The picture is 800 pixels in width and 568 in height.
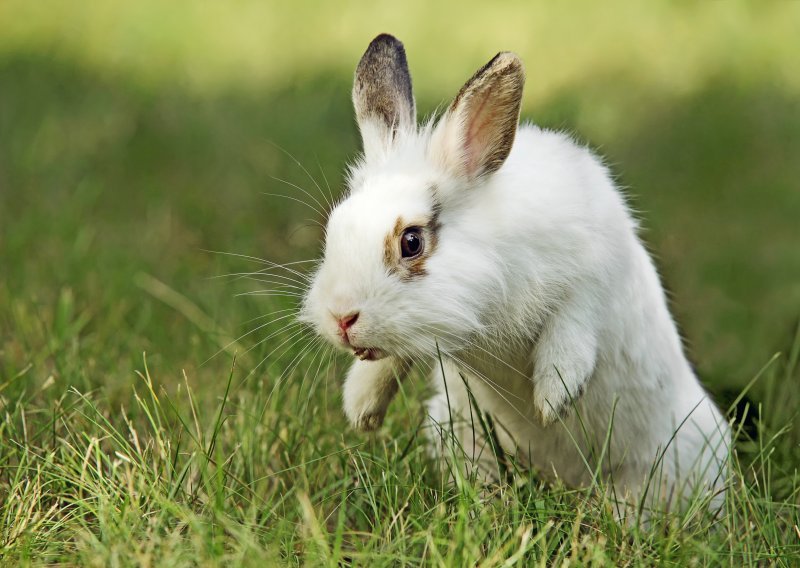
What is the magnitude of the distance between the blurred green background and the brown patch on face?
91cm

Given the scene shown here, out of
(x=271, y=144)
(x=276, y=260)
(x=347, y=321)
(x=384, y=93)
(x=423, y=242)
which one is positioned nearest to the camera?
(x=347, y=321)

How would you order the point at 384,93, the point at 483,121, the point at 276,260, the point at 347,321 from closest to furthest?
the point at 347,321 < the point at 483,121 < the point at 384,93 < the point at 276,260

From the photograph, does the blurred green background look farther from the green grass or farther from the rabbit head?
Answer: the rabbit head

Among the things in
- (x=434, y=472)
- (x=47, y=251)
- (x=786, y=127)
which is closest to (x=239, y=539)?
(x=434, y=472)

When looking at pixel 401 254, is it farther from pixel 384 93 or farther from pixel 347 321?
pixel 384 93

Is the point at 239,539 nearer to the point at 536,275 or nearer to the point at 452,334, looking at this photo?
the point at 452,334

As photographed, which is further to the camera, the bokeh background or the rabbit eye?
the bokeh background

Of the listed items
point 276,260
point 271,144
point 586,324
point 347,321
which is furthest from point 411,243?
point 271,144

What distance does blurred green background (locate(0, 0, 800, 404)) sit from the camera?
193 inches

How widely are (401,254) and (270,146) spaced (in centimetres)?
337

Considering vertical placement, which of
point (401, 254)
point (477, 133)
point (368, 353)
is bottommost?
point (368, 353)

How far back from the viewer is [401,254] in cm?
320

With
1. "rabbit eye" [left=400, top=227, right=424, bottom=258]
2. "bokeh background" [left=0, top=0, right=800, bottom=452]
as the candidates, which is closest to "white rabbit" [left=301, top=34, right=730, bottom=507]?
"rabbit eye" [left=400, top=227, right=424, bottom=258]

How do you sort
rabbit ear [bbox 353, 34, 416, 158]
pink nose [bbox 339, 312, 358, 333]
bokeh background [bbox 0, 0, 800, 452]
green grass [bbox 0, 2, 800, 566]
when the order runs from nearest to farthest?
green grass [bbox 0, 2, 800, 566]
pink nose [bbox 339, 312, 358, 333]
rabbit ear [bbox 353, 34, 416, 158]
bokeh background [bbox 0, 0, 800, 452]
